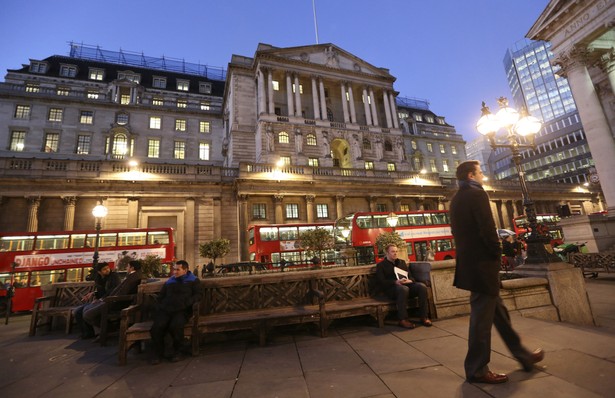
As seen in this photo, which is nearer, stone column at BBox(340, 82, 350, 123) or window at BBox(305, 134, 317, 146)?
window at BBox(305, 134, 317, 146)

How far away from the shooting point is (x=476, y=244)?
311 centimetres

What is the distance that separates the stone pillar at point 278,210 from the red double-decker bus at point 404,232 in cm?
722

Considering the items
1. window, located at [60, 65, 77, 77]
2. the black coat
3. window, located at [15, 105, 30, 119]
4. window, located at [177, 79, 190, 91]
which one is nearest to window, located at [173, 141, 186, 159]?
window, located at [177, 79, 190, 91]

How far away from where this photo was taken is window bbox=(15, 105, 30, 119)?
31375 millimetres

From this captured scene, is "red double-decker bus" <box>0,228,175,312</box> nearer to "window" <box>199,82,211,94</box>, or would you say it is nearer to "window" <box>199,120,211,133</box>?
"window" <box>199,120,211,133</box>

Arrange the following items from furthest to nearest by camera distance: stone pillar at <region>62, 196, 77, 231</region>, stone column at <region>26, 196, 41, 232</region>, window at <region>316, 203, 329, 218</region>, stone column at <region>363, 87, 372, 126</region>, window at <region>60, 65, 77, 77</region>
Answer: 1. window at <region>60, 65, 77, 77</region>
2. stone column at <region>363, 87, 372, 126</region>
3. window at <region>316, 203, 329, 218</region>
4. stone pillar at <region>62, 196, 77, 231</region>
5. stone column at <region>26, 196, 41, 232</region>

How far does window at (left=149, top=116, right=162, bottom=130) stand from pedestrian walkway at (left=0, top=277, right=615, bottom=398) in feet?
116

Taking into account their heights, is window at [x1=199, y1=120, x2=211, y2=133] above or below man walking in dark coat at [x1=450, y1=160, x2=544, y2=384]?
above

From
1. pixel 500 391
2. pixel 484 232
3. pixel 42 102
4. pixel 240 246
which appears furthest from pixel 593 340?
pixel 42 102

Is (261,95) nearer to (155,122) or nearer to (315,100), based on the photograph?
(315,100)

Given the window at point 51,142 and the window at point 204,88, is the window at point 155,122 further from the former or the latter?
the window at point 204,88

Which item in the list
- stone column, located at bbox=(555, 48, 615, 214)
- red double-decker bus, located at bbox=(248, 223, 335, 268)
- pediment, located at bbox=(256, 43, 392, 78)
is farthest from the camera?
pediment, located at bbox=(256, 43, 392, 78)

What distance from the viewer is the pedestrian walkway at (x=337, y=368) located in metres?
2.81

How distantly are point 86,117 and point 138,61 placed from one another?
21680 mm
